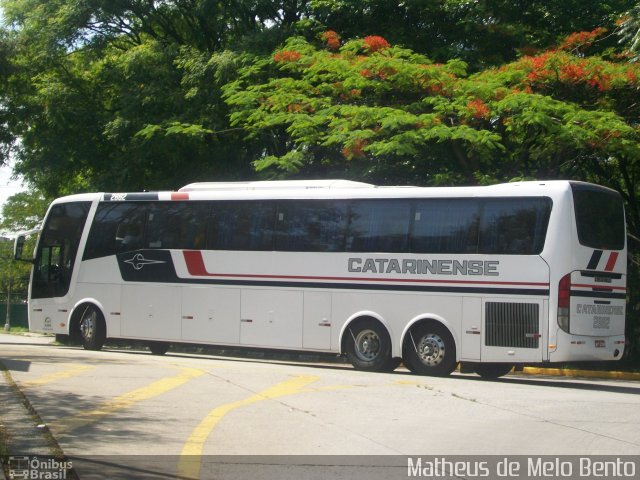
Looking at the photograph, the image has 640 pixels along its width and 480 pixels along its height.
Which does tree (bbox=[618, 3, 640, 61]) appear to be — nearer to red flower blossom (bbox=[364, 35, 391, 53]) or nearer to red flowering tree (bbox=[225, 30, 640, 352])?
red flowering tree (bbox=[225, 30, 640, 352])

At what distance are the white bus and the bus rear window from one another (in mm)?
32

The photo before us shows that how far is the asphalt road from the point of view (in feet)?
29.3

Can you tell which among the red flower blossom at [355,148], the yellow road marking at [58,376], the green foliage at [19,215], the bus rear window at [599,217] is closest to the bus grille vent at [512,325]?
the bus rear window at [599,217]

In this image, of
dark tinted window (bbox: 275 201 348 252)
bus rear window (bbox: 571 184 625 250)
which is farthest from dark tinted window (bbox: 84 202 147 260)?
bus rear window (bbox: 571 184 625 250)

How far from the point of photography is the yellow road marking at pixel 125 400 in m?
9.47

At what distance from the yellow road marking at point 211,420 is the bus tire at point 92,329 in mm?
8320

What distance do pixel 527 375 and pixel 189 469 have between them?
15469 mm

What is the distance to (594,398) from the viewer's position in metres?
14.0

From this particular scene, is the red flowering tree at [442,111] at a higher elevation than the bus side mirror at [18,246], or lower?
higher

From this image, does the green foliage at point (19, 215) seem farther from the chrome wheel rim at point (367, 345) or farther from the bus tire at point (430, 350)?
the bus tire at point (430, 350)

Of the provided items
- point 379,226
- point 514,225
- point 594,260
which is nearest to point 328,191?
point 379,226

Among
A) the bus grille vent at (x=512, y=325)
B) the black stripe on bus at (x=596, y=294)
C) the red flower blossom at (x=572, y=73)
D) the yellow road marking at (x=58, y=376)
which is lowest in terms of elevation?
the yellow road marking at (x=58, y=376)

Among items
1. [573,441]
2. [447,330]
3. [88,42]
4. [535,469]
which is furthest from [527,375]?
[88,42]

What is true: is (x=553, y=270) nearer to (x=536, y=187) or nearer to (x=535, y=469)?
(x=536, y=187)
